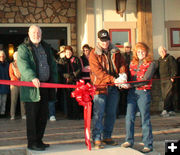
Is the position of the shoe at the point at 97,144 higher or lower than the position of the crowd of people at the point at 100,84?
lower

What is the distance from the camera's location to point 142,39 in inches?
391

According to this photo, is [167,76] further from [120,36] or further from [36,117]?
[36,117]

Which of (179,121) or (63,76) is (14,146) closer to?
(63,76)

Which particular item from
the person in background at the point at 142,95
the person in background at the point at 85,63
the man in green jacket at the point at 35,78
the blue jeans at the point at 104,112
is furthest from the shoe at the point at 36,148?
the person in background at the point at 85,63

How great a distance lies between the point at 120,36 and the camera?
1010 centimetres

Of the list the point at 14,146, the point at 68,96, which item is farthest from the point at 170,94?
the point at 14,146

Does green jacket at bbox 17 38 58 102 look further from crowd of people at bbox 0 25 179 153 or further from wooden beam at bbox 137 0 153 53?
wooden beam at bbox 137 0 153 53

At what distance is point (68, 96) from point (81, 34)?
7.40 ft

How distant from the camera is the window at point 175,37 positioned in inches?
410

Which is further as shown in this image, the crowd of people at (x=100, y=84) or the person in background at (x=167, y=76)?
the person in background at (x=167, y=76)

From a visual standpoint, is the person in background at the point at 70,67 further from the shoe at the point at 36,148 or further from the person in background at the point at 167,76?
the shoe at the point at 36,148

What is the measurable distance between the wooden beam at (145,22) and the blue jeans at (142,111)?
4.61m

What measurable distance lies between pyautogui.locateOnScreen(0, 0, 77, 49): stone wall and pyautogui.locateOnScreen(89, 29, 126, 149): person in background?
5.44m

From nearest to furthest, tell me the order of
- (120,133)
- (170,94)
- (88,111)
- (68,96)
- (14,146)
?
(88,111), (14,146), (120,133), (68,96), (170,94)
